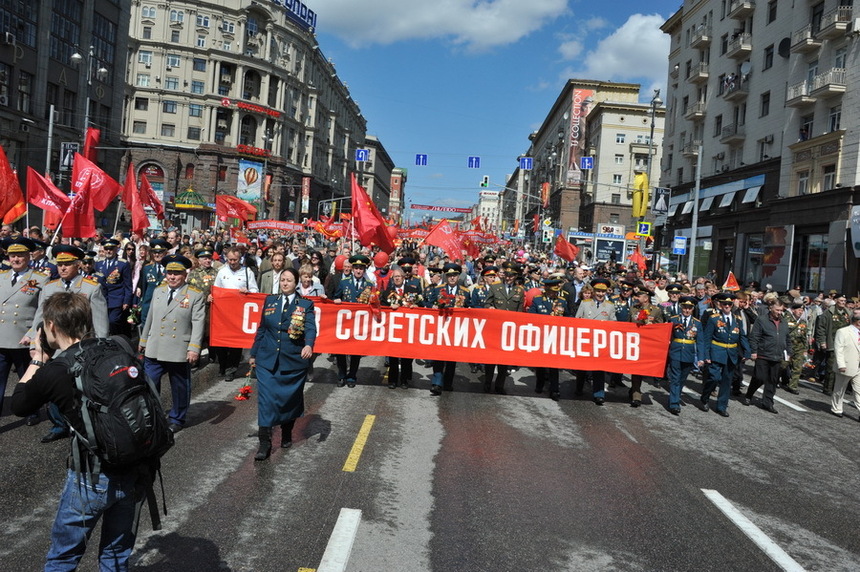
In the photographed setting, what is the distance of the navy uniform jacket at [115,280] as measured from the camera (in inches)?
421

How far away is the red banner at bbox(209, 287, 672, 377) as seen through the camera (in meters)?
10.6

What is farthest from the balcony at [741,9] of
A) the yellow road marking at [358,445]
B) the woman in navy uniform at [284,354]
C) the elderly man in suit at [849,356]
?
the woman in navy uniform at [284,354]

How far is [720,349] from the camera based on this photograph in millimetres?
10664

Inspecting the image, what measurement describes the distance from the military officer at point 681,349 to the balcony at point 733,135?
32.4 metres

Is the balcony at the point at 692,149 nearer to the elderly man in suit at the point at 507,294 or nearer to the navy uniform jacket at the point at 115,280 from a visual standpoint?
the elderly man in suit at the point at 507,294

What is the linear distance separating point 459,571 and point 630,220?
3070 inches

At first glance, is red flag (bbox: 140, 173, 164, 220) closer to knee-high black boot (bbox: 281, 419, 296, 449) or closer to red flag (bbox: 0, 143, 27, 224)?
red flag (bbox: 0, 143, 27, 224)

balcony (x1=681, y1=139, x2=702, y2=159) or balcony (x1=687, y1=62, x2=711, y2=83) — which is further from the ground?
balcony (x1=687, y1=62, x2=711, y2=83)

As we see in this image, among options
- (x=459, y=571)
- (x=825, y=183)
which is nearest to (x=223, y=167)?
(x=825, y=183)

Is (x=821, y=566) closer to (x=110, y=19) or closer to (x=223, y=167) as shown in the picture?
(x=110, y=19)

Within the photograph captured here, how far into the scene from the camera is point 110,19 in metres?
48.6

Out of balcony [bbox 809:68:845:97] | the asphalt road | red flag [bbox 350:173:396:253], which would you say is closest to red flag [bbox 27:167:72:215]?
red flag [bbox 350:173:396:253]

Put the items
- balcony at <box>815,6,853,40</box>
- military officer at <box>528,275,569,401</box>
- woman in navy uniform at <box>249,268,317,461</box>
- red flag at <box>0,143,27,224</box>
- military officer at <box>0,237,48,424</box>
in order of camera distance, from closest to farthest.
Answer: woman in navy uniform at <box>249,268,317,461</box> → military officer at <box>0,237,48,424</box> → military officer at <box>528,275,569,401</box> → red flag at <box>0,143,27,224</box> → balcony at <box>815,6,853,40</box>

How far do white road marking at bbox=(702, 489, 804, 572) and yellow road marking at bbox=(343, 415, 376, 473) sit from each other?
11.3 ft
